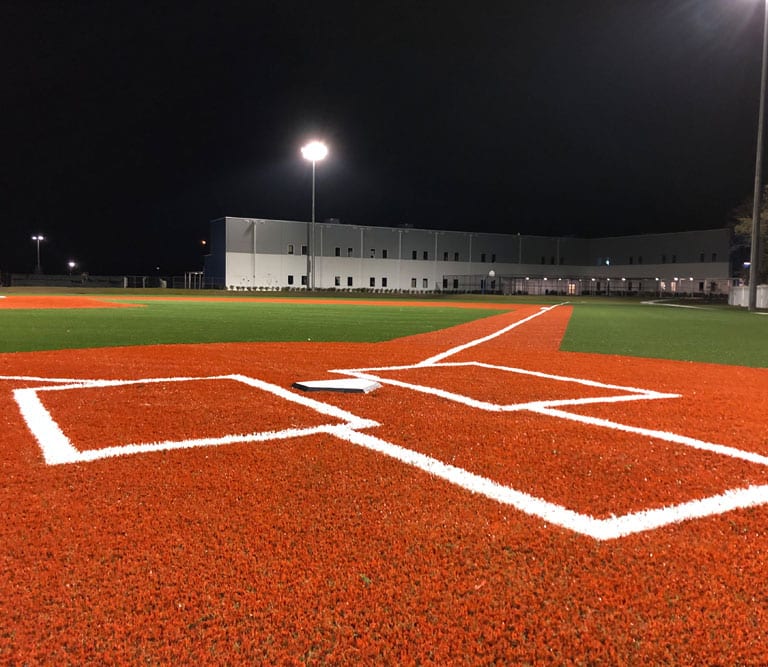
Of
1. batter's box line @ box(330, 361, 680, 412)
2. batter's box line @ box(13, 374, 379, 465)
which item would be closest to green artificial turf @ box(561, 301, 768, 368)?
batter's box line @ box(330, 361, 680, 412)

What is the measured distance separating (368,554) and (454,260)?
75430 millimetres

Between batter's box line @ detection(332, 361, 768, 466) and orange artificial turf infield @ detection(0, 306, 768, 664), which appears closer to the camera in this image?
orange artificial turf infield @ detection(0, 306, 768, 664)

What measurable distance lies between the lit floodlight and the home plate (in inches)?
1578

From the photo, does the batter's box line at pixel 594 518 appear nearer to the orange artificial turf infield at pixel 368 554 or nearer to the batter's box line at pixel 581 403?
the orange artificial turf infield at pixel 368 554

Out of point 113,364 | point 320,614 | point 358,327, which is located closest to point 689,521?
point 320,614

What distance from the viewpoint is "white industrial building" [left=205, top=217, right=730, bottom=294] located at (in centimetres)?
6462

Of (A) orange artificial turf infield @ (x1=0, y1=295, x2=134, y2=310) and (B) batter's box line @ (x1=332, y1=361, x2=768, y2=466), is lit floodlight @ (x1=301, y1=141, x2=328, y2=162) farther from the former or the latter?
(B) batter's box line @ (x1=332, y1=361, x2=768, y2=466)

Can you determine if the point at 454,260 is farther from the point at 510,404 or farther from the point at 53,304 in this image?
the point at 510,404

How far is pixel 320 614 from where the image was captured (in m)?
2.16

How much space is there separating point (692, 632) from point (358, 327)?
14.5 m

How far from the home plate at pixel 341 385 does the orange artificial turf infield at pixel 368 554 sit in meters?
1.33

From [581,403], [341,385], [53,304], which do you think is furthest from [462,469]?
[53,304]

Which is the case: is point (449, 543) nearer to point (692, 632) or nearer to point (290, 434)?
point (692, 632)

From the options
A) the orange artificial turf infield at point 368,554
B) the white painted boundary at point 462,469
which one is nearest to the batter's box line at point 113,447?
the white painted boundary at point 462,469
